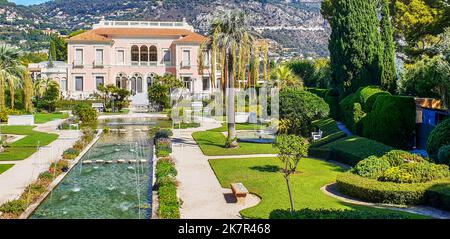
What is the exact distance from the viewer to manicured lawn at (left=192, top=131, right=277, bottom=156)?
2272 cm

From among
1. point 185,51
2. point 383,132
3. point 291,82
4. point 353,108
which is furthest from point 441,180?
point 185,51

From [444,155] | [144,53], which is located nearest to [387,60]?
[444,155]

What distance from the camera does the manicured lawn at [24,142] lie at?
21.8m

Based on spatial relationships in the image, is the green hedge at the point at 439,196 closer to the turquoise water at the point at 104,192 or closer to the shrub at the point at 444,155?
the shrub at the point at 444,155

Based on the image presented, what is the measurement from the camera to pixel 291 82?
46375 mm

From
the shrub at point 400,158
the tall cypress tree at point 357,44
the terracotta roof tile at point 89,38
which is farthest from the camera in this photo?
the terracotta roof tile at point 89,38

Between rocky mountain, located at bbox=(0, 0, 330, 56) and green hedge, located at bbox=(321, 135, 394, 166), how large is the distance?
12498 centimetres

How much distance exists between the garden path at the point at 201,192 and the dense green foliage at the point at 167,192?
251mm

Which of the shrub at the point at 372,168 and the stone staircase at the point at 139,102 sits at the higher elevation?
the stone staircase at the point at 139,102

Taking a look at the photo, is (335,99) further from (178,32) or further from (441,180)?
(178,32)

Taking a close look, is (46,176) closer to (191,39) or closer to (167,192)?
(167,192)

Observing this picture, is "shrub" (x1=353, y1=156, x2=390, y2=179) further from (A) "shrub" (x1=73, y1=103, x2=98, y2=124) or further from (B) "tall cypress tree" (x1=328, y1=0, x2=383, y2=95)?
(A) "shrub" (x1=73, y1=103, x2=98, y2=124)

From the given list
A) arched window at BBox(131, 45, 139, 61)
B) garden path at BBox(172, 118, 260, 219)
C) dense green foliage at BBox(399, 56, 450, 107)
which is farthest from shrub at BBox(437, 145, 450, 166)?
arched window at BBox(131, 45, 139, 61)

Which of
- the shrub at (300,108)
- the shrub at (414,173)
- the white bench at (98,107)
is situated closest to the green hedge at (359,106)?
the shrub at (300,108)
